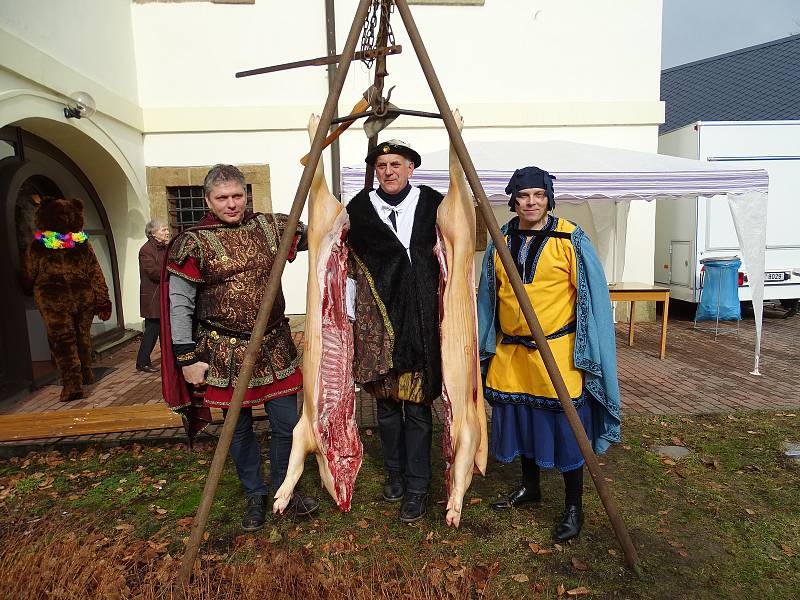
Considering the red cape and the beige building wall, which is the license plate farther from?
the red cape

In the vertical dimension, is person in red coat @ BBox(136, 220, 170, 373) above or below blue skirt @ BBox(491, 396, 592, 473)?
above

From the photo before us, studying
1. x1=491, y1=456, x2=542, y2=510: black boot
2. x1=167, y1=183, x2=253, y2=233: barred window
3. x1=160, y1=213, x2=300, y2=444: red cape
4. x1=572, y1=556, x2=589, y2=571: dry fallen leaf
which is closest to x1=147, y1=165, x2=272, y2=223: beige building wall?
x1=167, y1=183, x2=253, y2=233: barred window

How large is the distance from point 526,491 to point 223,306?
→ 1828mm

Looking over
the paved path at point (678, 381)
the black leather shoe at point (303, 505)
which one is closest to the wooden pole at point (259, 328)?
the black leather shoe at point (303, 505)

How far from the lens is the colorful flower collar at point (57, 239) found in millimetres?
4363

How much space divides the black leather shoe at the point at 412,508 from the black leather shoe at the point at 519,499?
42 centimetres

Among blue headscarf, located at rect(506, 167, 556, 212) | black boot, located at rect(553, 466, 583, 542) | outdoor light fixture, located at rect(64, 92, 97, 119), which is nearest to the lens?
blue headscarf, located at rect(506, 167, 556, 212)

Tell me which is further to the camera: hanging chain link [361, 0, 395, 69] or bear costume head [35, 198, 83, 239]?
bear costume head [35, 198, 83, 239]

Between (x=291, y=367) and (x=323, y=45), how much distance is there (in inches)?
244

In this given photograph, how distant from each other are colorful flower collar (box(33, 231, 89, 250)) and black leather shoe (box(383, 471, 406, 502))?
359 cm

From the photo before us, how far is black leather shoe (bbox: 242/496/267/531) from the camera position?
2.58 metres

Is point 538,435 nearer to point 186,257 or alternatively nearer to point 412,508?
point 412,508

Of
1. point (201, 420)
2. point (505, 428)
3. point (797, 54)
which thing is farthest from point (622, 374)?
point (797, 54)

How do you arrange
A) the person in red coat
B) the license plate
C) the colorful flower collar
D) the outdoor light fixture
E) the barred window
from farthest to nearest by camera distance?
the license plate < the barred window < the outdoor light fixture < the person in red coat < the colorful flower collar
